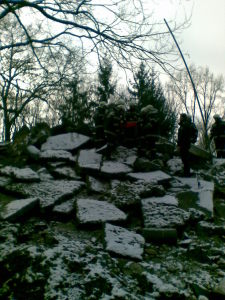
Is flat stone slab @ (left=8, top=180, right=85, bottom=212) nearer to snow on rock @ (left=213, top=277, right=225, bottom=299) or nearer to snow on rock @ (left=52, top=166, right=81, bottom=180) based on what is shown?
snow on rock @ (left=52, top=166, right=81, bottom=180)

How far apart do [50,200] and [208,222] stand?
2771mm

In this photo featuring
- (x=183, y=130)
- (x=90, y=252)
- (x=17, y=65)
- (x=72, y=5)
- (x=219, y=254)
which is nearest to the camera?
(x=90, y=252)

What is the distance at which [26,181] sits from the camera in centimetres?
490

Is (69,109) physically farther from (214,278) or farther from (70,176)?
(214,278)

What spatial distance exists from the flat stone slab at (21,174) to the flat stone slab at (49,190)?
168mm

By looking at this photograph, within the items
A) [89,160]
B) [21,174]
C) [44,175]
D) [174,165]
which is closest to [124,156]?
[89,160]

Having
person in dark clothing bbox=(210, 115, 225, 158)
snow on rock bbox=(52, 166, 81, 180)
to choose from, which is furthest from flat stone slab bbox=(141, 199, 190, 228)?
person in dark clothing bbox=(210, 115, 225, 158)

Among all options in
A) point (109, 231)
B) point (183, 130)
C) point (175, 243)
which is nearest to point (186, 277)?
point (175, 243)

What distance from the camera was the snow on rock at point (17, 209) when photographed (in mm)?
3446

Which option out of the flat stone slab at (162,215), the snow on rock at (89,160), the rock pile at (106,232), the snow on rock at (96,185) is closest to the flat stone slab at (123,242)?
the rock pile at (106,232)

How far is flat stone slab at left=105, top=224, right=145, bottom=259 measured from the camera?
9.64ft

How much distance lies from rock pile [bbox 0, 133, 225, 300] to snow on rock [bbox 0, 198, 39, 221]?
0.02 m

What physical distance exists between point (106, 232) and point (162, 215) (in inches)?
43.3

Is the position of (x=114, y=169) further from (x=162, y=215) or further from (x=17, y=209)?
(x=17, y=209)
